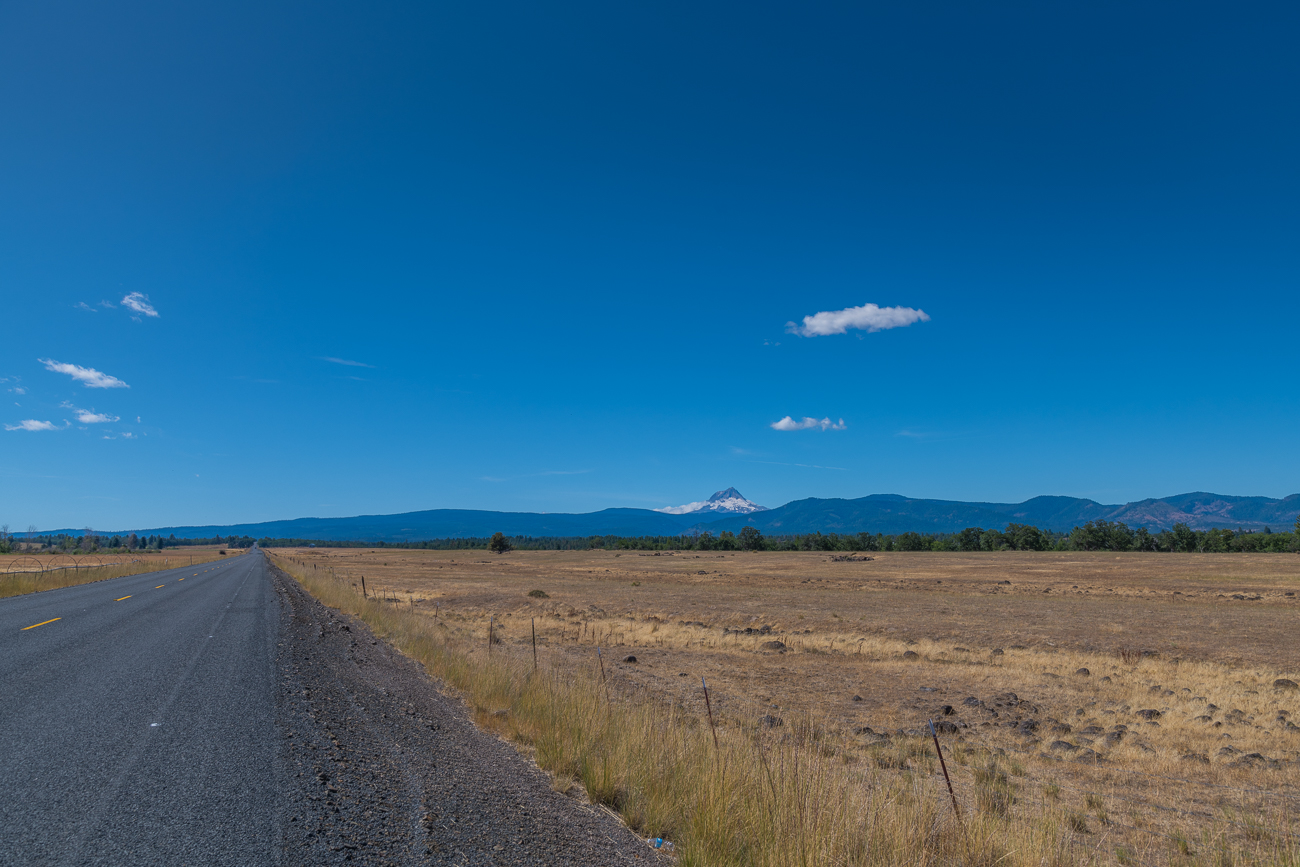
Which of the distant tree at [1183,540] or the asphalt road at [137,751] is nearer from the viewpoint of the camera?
the asphalt road at [137,751]

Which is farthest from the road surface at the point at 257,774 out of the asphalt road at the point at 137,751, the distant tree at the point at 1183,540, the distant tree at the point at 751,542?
the distant tree at the point at 751,542

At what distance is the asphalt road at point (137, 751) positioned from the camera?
5086mm

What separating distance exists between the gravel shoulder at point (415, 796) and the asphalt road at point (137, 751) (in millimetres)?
360

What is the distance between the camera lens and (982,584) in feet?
214

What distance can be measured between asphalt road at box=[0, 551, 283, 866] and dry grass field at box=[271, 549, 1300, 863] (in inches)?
143

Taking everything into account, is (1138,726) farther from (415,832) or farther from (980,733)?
(415,832)

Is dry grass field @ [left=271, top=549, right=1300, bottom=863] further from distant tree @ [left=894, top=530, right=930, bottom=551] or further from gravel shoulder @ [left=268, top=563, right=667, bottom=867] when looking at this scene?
distant tree @ [left=894, top=530, right=930, bottom=551]

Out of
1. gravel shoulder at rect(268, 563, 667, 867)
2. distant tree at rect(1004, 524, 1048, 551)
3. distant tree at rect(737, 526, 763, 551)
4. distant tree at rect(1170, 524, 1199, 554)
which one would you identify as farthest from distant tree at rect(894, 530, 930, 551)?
gravel shoulder at rect(268, 563, 667, 867)

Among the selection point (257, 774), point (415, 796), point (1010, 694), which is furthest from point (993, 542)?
point (257, 774)

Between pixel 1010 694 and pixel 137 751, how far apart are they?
19.9 metres

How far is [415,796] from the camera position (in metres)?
6.49

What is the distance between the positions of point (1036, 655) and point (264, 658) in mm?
26006

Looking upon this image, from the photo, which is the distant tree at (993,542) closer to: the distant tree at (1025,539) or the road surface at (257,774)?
the distant tree at (1025,539)

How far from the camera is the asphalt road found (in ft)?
16.7
